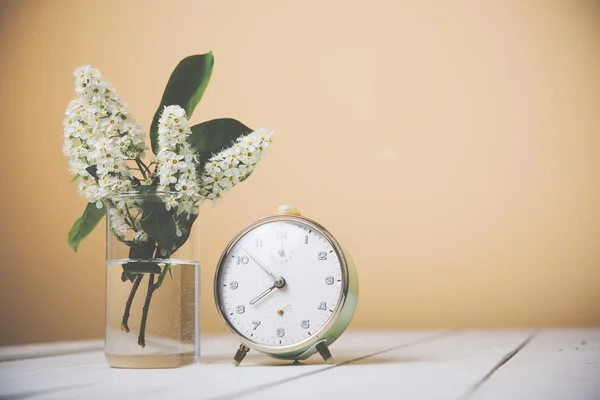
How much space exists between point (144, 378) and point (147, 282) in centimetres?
18

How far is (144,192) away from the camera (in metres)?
1.28

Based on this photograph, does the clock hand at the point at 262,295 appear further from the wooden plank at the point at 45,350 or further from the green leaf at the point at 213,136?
the wooden plank at the point at 45,350

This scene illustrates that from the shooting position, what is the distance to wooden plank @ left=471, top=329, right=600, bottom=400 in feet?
3.36

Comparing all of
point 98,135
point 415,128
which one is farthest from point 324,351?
point 415,128

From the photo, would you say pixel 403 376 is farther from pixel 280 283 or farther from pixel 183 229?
pixel 183 229

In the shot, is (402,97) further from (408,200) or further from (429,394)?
(429,394)

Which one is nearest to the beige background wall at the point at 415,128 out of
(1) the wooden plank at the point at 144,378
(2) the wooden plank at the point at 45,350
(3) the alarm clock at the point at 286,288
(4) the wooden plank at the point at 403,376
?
(2) the wooden plank at the point at 45,350

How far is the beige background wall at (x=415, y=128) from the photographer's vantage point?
103 inches

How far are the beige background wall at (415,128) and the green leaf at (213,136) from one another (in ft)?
4.07

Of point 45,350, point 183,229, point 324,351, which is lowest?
point 45,350

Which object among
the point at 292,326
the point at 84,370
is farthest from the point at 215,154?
the point at 84,370

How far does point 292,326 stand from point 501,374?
1.12ft

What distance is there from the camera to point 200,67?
55.1 inches

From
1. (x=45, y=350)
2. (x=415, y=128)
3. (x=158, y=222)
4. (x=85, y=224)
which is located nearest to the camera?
(x=158, y=222)
